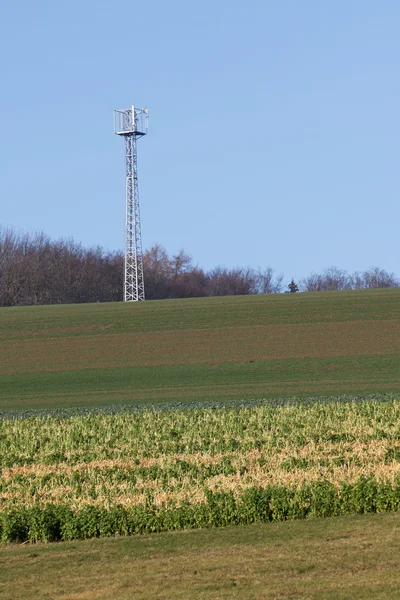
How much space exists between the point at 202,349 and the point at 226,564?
40.8 metres

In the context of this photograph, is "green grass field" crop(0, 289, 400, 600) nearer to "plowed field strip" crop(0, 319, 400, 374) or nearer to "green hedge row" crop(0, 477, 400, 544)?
"green hedge row" crop(0, 477, 400, 544)

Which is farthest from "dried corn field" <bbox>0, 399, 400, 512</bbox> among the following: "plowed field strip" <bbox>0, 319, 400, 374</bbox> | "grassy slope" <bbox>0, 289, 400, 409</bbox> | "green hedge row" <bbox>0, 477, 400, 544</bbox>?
"plowed field strip" <bbox>0, 319, 400, 374</bbox>

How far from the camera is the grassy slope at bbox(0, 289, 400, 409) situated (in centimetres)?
4291

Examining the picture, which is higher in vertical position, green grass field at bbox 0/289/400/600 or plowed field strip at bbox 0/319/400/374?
plowed field strip at bbox 0/319/400/374

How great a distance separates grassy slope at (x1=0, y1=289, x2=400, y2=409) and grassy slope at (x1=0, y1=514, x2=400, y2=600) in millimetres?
25474

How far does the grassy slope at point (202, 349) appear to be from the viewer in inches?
1689

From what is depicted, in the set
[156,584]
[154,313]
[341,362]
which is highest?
[154,313]

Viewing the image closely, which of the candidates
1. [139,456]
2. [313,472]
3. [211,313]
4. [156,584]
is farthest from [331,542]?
[211,313]

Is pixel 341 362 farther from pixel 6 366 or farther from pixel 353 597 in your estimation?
pixel 353 597

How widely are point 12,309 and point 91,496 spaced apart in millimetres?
56714

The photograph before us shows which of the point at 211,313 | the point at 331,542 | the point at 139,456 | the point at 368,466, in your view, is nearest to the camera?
the point at 331,542

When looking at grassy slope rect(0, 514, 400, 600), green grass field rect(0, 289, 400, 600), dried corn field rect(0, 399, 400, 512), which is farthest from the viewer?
dried corn field rect(0, 399, 400, 512)

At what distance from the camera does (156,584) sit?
35.2ft

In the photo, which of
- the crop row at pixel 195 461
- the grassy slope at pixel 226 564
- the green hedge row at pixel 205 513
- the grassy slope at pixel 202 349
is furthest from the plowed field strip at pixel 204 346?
the grassy slope at pixel 226 564
